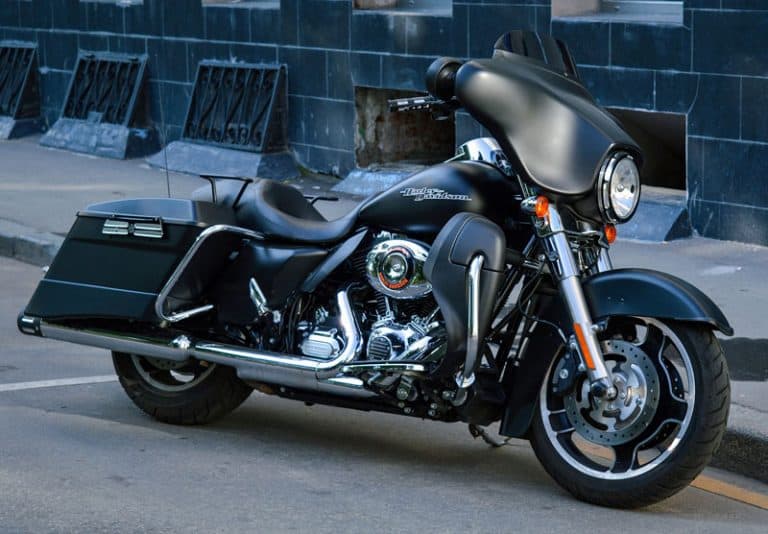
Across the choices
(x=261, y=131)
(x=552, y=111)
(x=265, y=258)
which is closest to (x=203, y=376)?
(x=265, y=258)

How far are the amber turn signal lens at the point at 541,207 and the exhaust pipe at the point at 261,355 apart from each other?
832 millimetres

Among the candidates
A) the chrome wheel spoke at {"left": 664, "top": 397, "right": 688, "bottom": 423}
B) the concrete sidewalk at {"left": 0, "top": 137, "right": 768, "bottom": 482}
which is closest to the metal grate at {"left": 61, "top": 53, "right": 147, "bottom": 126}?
the concrete sidewalk at {"left": 0, "top": 137, "right": 768, "bottom": 482}

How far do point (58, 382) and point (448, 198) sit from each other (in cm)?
246

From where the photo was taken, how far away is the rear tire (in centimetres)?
610

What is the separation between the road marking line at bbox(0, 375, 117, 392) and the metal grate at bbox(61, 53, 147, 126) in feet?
26.9

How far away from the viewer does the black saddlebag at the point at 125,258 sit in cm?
594

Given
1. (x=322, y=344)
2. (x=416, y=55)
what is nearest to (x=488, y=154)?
(x=322, y=344)

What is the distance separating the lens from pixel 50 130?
1595 cm

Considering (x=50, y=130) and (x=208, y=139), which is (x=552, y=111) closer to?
(x=208, y=139)

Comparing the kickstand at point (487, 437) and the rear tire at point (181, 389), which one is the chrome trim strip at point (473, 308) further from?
the rear tire at point (181, 389)

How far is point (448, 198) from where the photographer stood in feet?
17.4

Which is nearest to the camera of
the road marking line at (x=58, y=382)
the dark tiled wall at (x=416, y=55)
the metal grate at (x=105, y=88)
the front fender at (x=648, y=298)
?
the front fender at (x=648, y=298)

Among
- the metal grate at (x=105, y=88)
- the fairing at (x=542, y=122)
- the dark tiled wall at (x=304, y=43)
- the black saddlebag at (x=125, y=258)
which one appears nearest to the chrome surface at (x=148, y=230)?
the black saddlebag at (x=125, y=258)

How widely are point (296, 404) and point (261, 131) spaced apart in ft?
23.2
